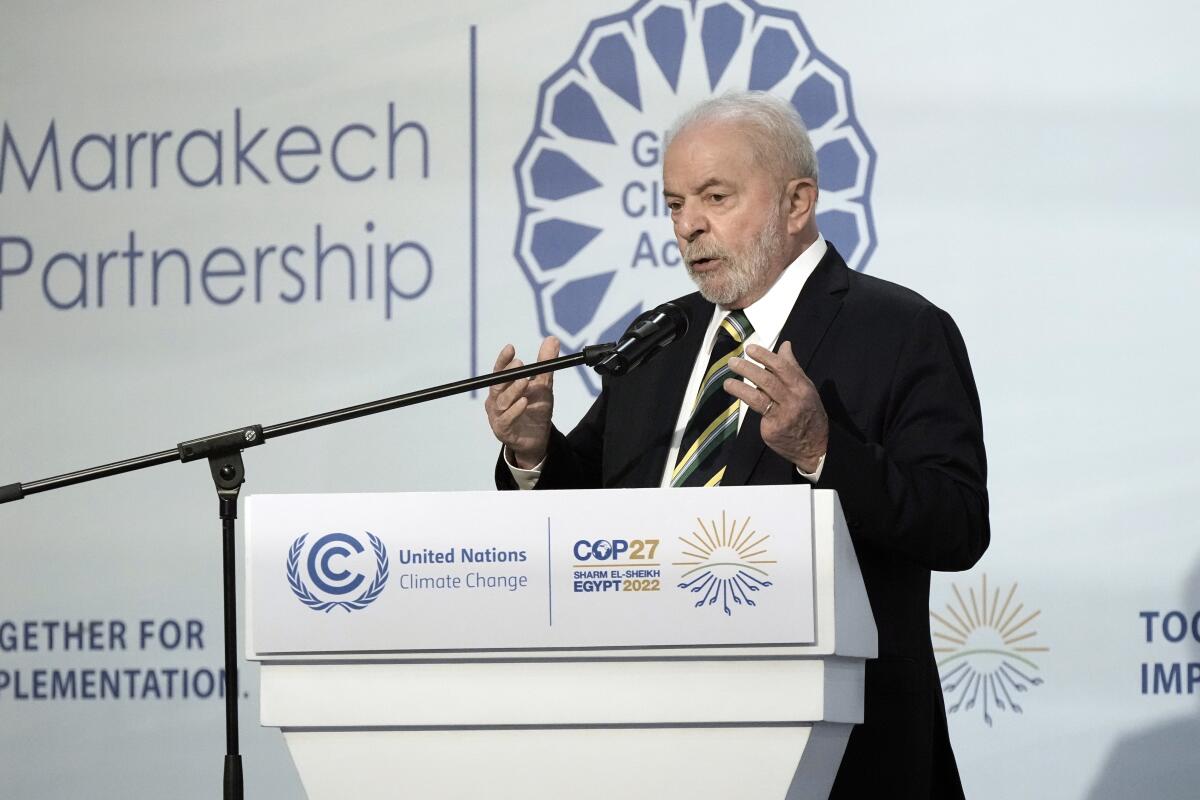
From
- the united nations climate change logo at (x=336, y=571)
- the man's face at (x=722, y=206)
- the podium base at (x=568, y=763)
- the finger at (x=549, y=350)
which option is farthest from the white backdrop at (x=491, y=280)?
the united nations climate change logo at (x=336, y=571)

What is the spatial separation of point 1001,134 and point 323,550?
217 cm

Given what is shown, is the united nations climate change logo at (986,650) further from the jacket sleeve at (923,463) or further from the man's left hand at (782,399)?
the man's left hand at (782,399)

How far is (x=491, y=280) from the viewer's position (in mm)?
3518

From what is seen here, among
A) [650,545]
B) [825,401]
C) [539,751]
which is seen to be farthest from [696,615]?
[825,401]

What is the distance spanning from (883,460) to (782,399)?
0.22 metres

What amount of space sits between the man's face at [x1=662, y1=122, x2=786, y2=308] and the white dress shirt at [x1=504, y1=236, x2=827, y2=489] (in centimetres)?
4

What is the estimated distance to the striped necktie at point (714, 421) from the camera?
2186 millimetres

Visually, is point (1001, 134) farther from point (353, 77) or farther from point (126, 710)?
point (126, 710)

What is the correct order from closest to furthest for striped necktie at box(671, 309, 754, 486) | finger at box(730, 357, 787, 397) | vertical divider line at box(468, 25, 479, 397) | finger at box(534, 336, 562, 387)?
1. finger at box(730, 357, 787, 397)
2. finger at box(534, 336, 562, 387)
3. striped necktie at box(671, 309, 754, 486)
4. vertical divider line at box(468, 25, 479, 397)

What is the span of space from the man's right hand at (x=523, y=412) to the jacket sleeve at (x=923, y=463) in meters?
0.41

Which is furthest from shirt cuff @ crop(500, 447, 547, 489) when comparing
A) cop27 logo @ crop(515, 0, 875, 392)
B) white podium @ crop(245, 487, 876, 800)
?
cop27 logo @ crop(515, 0, 875, 392)

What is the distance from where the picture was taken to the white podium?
1612 mm

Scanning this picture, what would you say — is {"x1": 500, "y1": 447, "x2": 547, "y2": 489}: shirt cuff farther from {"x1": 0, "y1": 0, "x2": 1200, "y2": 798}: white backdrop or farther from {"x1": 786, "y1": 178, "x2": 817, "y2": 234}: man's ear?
{"x1": 0, "y1": 0, "x2": 1200, "y2": 798}: white backdrop

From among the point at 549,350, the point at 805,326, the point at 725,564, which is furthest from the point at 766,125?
the point at 725,564
